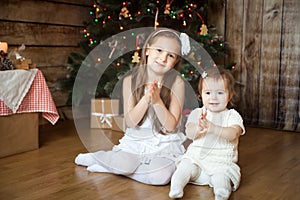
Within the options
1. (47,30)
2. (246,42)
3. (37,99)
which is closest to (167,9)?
(246,42)

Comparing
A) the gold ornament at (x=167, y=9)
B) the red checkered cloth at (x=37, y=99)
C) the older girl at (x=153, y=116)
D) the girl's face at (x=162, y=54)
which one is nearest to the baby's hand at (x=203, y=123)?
the older girl at (x=153, y=116)

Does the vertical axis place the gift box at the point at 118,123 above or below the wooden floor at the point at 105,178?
above

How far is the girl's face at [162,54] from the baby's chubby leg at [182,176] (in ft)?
1.22

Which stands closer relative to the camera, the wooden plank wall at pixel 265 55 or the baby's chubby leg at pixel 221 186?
the baby's chubby leg at pixel 221 186

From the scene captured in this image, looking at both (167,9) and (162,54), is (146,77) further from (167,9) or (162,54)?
(167,9)

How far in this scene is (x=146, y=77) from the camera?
154cm

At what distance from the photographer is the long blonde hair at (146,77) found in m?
1.48

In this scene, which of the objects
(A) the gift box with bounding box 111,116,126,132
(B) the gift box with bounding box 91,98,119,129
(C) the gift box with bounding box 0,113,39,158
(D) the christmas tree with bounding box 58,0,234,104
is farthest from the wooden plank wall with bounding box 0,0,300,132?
(A) the gift box with bounding box 111,116,126,132

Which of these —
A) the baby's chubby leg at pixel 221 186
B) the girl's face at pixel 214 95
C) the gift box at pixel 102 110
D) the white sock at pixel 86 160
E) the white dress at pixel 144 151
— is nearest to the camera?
the baby's chubby leg at pixel 221 186

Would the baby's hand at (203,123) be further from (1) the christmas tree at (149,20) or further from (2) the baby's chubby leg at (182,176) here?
(1) the christmas tree at (149,20)

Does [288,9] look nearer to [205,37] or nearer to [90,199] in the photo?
[205,37]

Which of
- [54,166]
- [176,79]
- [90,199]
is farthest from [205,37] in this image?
[90,199]

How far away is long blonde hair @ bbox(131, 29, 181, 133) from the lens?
148cm

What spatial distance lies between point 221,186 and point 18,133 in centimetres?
113
